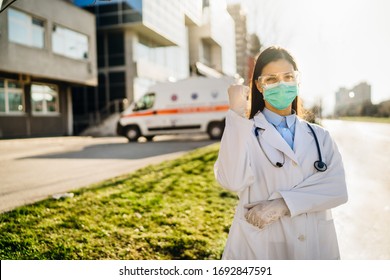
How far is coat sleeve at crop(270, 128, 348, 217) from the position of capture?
1423 mm

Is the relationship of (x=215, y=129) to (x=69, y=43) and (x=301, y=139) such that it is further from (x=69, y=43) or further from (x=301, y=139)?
(x=301, y=139)

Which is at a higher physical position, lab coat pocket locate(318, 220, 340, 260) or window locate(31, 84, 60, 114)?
window locate(31, 84, 60, 114)

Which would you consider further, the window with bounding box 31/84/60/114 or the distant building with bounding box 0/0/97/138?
the window with bounding box 31/84/60/114

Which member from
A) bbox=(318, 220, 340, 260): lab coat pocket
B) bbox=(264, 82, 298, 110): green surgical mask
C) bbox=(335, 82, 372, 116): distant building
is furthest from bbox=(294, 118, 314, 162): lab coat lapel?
bbox=(335, 82, 372, 116): distant building

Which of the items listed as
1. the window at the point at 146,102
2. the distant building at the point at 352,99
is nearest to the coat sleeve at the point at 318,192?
the distant building at the point at 352,99

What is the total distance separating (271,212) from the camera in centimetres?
142

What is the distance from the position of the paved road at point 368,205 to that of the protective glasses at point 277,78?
108 cm

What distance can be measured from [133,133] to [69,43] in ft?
13.6

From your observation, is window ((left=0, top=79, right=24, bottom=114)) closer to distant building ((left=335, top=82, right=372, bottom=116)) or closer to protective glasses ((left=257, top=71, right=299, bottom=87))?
distant building ((left=335, top=82, right=372, bottom=116))

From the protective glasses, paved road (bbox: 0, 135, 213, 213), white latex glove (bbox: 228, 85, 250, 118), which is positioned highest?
the protective glasses

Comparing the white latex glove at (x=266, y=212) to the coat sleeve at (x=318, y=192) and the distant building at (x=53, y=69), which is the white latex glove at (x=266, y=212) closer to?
the coat sleeve at (x=318, y=192)

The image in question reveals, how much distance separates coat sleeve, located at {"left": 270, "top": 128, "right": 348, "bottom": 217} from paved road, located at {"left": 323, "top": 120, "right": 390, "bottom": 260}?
1116 millimetres

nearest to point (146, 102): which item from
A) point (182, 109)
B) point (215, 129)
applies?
point (182, 109)
